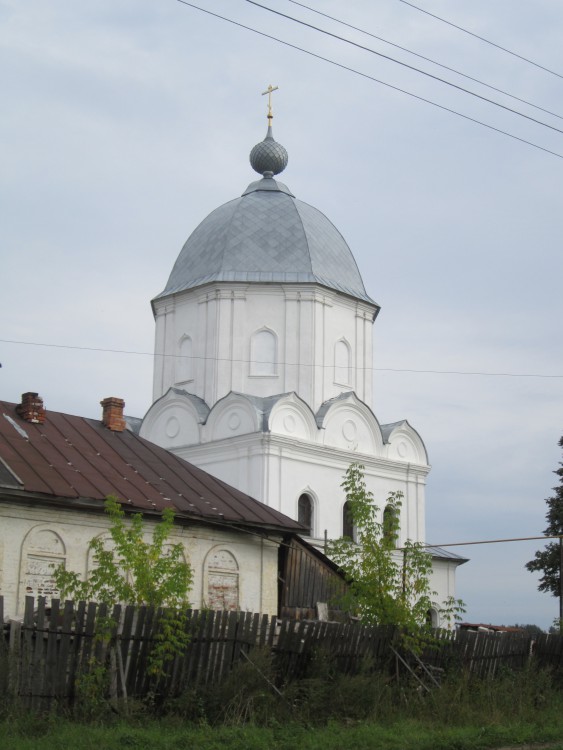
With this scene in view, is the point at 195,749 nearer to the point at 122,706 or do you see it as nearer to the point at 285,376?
the point at 122,706

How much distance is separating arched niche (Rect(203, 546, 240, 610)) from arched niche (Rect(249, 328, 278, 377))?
505 inches

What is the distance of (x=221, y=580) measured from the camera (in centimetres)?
1962

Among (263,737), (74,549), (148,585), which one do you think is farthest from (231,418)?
(263,737)

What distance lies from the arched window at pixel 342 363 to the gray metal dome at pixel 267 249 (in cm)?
163

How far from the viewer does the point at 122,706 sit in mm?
12070

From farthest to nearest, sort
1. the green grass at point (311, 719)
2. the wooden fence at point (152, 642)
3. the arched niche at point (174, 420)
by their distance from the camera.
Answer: the arched niche at point (174, 420), the wooden fence at point (152, 642), the green grass at point (311, 719)

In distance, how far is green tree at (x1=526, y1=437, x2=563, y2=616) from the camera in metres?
32.8

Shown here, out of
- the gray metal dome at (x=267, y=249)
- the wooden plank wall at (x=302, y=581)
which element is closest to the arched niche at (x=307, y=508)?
the gray metal dome at (x=267, y=249)

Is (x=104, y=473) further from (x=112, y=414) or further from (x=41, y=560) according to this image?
(x=112, y=414)

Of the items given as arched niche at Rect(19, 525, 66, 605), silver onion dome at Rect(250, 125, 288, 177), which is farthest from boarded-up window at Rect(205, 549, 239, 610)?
silver onion dome at Rect(250, 125, 288, 177)

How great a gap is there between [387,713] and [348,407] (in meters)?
19.3

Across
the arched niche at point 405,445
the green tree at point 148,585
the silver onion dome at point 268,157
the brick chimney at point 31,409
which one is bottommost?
the green tree at point 148,585

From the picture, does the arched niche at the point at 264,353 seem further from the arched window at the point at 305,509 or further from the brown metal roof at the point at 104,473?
the brown metal roof at the point at 104,473

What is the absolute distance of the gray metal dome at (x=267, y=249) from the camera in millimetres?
33188
